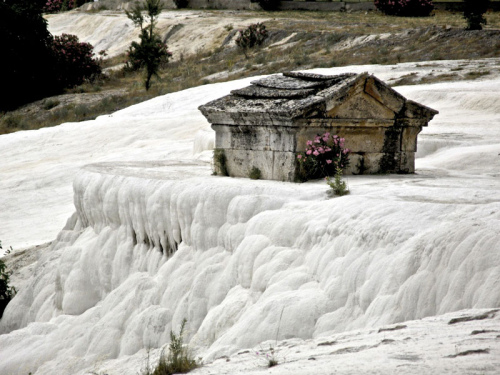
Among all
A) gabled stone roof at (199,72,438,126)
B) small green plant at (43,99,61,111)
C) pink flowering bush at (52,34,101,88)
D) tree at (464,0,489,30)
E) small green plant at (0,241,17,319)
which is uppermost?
tree at (464,0,489,30)

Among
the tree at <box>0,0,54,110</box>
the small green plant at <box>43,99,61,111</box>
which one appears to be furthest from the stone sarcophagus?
the tree at <box>0,0,54,110</box>

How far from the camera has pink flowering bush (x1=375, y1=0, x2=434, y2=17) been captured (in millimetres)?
45938

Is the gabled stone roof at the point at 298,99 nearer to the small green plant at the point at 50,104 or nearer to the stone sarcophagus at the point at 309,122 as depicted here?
the stone sarcophagus at the point at 309,122

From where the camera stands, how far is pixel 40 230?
55.5 feet

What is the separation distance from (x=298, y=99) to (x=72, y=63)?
106 feet

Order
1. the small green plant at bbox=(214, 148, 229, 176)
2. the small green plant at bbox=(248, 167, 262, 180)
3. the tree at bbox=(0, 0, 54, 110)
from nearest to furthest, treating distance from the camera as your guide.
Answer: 1. the small green plant at bbox=(248, 167, 262, 180)
2. the small green plant at bbox=(214, 148, 229, 176)
3. the tree at bbox=(0, 0, 54, 110)

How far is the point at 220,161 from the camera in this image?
10.9 m

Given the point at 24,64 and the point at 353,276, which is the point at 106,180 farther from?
the point at 24,64

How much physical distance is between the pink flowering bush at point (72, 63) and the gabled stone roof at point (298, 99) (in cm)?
3000

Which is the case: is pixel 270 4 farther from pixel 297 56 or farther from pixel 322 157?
pixel 322 157

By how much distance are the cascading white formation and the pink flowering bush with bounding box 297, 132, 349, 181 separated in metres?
0.50

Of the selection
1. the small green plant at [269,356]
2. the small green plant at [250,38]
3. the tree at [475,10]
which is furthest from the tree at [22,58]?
the small green plant at [269,356]

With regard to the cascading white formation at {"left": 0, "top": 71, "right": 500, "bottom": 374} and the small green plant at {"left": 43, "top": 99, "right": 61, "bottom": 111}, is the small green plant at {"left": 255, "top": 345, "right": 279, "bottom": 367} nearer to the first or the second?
the cascading white formation at {"left": 0, "top": 71, "right": 500, "bottom": 374}

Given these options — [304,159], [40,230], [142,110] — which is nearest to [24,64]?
[142,110]
